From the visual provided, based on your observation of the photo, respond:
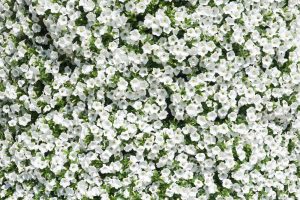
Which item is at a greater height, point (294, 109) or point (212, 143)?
point (294, 109)

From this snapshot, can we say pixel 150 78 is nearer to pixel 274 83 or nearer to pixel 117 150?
pixel 117 150

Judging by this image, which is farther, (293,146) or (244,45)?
(293,146)

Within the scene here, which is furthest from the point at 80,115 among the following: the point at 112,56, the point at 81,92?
the point at 112,56

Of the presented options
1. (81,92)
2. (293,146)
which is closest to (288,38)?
(293,146)

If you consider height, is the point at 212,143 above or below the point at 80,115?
below

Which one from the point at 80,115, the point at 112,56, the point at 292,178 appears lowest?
the point at 292,178

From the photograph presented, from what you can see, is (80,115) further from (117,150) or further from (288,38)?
(288,38)
